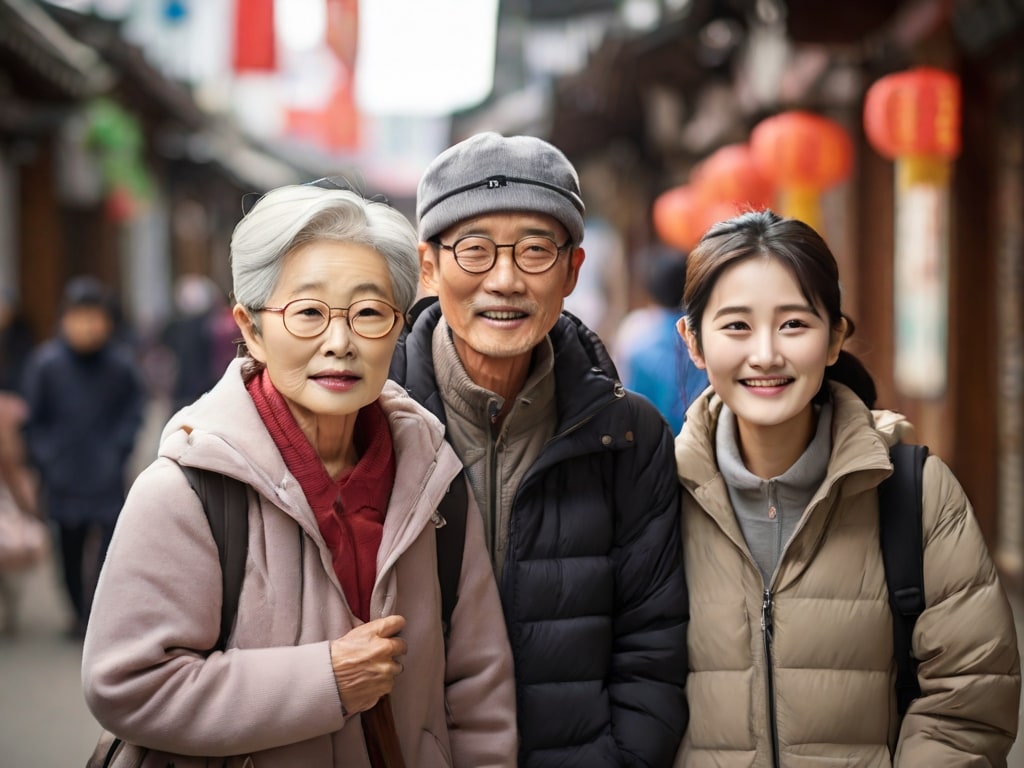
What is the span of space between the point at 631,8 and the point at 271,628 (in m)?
19.7

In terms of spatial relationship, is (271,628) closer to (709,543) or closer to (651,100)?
(709,543)

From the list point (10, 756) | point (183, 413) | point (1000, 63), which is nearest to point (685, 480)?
point (183, 413)

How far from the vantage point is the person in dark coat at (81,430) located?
7188 millimetres

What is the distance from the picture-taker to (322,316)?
7.77 feet

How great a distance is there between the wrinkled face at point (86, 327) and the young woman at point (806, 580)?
17.8ft

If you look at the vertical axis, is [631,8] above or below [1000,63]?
above

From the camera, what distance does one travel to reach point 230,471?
226 centimetres

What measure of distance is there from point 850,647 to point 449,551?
2.90 ft

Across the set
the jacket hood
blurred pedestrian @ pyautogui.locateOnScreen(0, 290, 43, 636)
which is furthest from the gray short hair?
blurred pedestrian @ pyautogui.locateOnScreen(0, 290, 43, 636)

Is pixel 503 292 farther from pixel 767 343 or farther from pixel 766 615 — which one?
pixel 766 615

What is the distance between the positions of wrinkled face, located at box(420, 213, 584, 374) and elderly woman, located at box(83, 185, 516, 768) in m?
0.18

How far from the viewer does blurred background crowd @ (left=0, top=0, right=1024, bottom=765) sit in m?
7.20

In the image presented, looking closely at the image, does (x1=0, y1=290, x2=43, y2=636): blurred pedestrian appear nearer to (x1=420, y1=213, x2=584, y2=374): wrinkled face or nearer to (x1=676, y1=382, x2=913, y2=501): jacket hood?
(x1=420, y1=213, x2=584, y2=374): wrinkled face

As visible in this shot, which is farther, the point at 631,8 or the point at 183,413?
the point at 631,8
